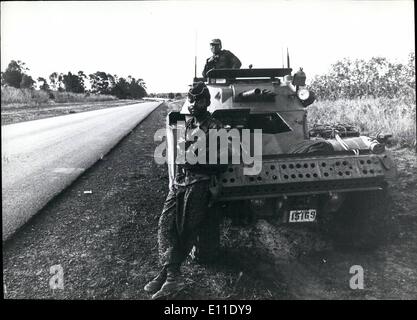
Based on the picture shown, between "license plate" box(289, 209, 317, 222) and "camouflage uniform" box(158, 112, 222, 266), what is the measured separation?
99cm

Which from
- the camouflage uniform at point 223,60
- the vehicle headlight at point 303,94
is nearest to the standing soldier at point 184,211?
the vehicle headlight at point 303,94

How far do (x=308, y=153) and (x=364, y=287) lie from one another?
1.45 metres

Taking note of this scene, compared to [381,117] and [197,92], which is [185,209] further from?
[381,117]

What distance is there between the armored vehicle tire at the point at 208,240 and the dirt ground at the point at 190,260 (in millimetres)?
128

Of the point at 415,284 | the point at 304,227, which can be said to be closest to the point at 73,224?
the point at 304,227

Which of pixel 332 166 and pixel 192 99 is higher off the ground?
pixel 192 99

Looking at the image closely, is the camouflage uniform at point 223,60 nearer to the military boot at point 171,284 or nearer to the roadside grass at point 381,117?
the roadside grass at point 381,117

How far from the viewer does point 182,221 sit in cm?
418

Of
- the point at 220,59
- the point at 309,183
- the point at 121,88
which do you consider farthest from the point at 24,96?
the point at 121,88

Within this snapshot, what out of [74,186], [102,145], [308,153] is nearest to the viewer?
[308,153]

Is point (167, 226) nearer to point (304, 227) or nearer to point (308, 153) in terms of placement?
point (308, 153)

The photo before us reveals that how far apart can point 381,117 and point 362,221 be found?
816cm

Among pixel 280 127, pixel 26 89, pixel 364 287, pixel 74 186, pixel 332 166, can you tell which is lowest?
pixel 364 287
